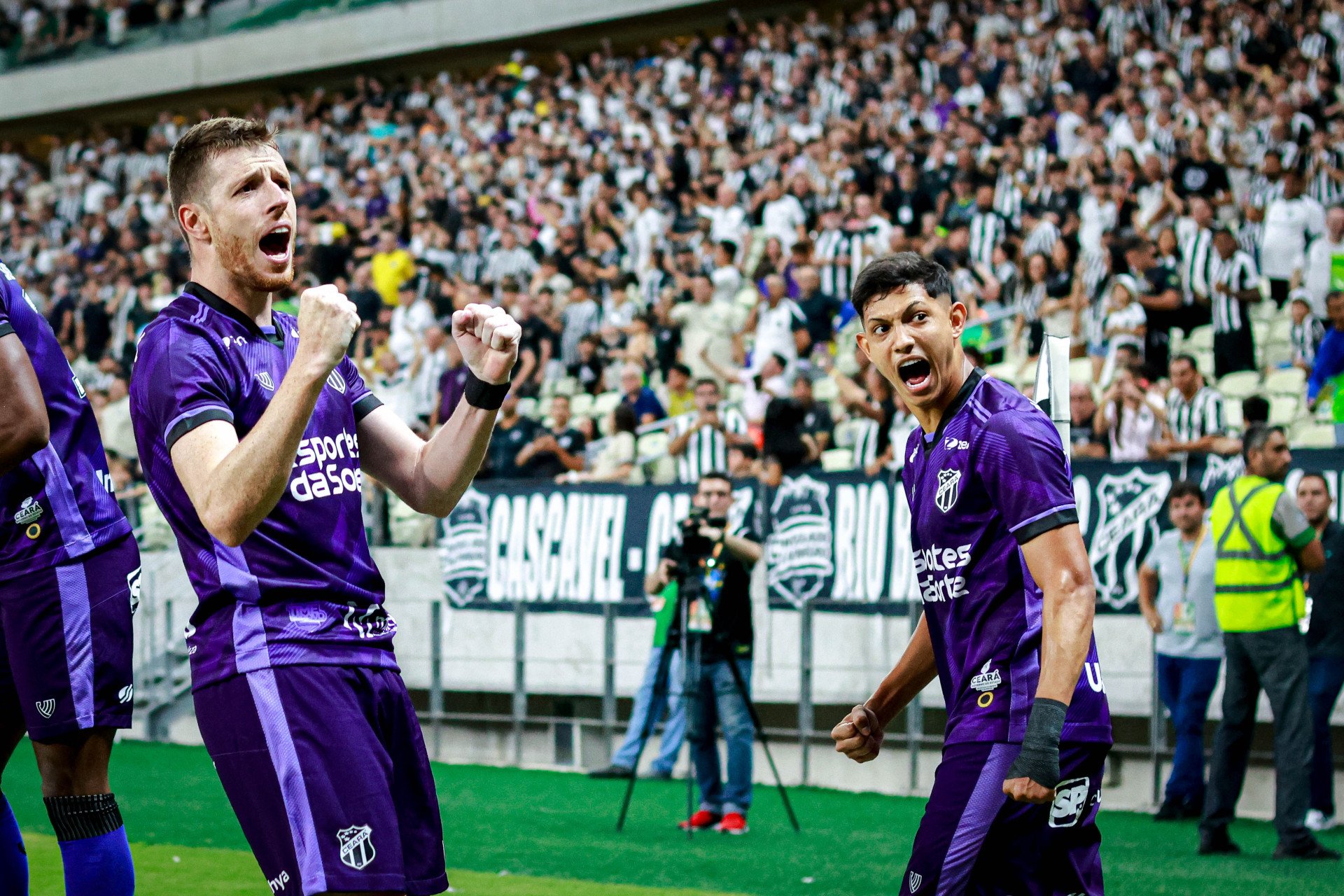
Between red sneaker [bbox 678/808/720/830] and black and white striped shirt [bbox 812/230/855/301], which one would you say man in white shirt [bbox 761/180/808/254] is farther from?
red sneaker [bbox 678/808/720/830]

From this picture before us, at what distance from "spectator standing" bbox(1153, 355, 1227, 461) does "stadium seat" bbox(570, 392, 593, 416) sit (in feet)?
21.2

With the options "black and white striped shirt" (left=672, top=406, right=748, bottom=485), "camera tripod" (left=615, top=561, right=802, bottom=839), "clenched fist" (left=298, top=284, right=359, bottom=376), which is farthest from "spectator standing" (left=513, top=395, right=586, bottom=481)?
"clenched fist" (left=298, top=284, right=359, bottom=376)

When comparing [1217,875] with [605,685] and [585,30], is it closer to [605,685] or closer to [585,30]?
[605,685]

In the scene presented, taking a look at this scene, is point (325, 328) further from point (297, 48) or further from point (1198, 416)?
point (297, 48)

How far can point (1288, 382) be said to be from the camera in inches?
526

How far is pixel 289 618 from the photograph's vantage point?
3314 millimetres

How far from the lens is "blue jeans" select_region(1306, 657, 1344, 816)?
10156 millimetres

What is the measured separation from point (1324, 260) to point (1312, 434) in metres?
2.46

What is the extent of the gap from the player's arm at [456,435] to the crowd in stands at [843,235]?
28.4ft

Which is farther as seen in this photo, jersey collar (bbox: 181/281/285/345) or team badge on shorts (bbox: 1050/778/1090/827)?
team badge on shorts (bbox: 1050/778/1090/827)

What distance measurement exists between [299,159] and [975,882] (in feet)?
87.4

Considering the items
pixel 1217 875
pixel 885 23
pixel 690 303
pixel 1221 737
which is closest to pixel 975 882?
pixel 1217 875

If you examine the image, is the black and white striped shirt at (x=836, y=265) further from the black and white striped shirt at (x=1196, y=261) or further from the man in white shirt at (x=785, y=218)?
the black and white striped shirt at (x=1196, y=261)

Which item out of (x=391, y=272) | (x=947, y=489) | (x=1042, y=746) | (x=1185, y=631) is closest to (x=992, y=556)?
(x=947, y=489)
